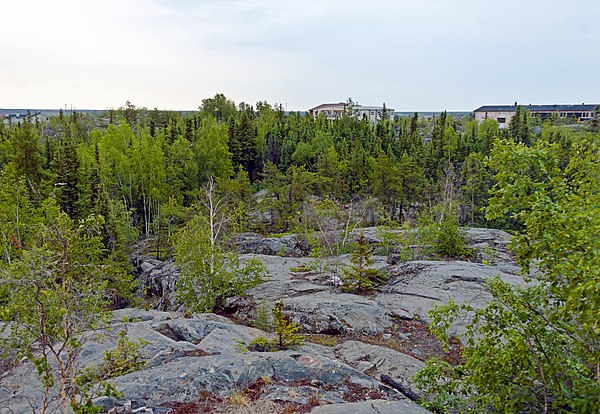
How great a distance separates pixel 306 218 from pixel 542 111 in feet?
352

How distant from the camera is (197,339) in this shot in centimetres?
1134

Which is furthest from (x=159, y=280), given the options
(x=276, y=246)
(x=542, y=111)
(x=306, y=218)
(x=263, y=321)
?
(x=542, y=111)

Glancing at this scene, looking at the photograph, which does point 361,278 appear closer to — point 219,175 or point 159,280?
point 159,280

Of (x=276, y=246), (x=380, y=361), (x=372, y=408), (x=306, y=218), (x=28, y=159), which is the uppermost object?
(x=28, y=159)

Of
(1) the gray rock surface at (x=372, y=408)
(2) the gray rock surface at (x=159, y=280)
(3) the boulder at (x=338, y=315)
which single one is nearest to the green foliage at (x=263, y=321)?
(3) the boulder at (x=338, y=315)

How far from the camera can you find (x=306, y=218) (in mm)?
27281

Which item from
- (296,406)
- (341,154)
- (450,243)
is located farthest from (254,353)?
(341,154)

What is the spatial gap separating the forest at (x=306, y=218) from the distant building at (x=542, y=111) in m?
21.5

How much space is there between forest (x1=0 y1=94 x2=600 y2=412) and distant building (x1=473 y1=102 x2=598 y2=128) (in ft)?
70.6

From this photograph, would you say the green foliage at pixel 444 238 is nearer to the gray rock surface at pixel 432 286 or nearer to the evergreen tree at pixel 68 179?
the gray rock surface at pixel 432 286

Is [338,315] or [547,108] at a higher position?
[547,108]

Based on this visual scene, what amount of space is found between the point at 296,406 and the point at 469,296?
9447 millimetres

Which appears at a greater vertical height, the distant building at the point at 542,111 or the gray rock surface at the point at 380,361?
the distant building at the point at 542,111

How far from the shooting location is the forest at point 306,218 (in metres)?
4.81
